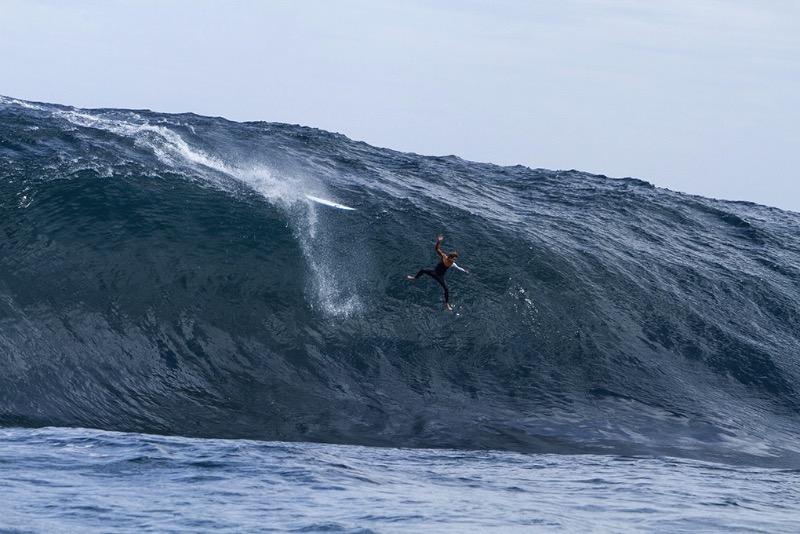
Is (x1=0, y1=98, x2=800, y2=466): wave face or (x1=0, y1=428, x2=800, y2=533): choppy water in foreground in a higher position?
(x1=0, y1=98, x2=800, y2=466): wave face

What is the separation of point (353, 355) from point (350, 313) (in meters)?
1.68

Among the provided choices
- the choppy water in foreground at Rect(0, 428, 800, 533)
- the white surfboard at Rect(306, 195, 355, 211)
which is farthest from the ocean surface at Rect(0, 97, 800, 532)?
the white surfboard at Rect(306, 195, 355, 211)

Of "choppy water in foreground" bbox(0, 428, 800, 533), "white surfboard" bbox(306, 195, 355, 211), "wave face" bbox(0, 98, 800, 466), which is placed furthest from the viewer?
"white surfboard" bbox(306, 195, 355, 211)

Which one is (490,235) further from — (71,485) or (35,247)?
(71,485)

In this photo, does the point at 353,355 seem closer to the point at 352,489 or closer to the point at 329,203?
the point at 352,489

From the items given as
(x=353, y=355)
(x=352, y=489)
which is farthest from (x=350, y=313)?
(x=352, y=489)

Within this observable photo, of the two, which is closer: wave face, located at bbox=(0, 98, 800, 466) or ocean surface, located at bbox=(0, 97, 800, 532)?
ocean surface, located at bbox=(0, 97, 800, 532)

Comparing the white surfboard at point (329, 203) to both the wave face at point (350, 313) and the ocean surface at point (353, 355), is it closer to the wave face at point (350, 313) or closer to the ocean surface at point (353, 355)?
the ocean surface at point (353, 355)

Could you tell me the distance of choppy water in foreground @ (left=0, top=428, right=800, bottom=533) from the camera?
48.5 ft

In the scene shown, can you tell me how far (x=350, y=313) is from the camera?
83.3ft

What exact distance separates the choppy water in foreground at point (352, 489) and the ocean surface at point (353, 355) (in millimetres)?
77

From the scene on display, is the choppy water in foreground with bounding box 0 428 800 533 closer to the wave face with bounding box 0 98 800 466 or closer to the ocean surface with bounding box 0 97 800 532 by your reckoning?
the ocean surface with bounding box 0 97 800 532

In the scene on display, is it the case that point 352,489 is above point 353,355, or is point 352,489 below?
below

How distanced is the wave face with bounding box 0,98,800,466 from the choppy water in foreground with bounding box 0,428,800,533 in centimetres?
130
